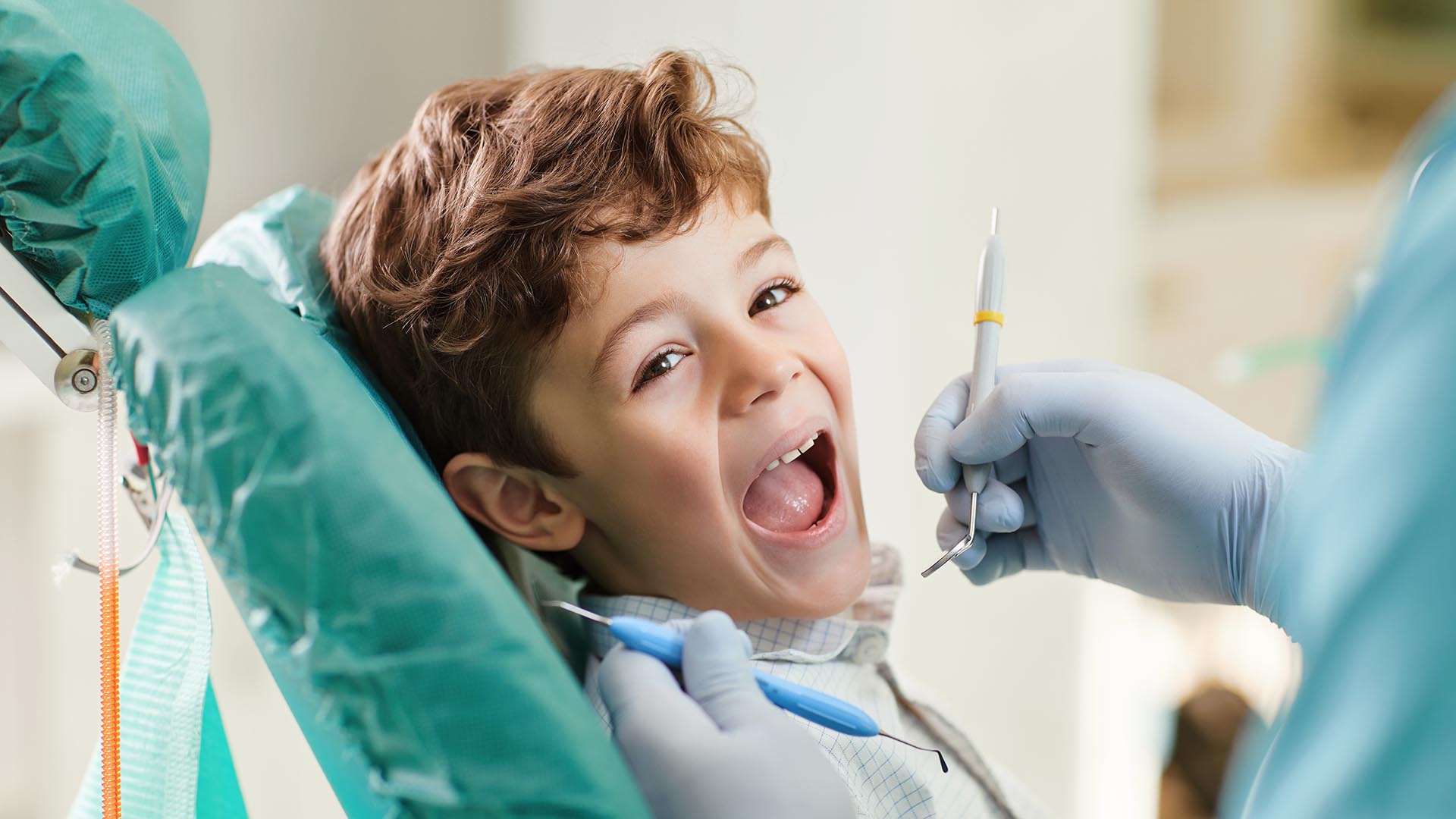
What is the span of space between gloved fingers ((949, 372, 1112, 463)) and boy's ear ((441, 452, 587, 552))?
1.15 feet

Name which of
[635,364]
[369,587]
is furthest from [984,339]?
[369,587]

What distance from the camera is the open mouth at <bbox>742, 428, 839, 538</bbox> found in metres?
0.97

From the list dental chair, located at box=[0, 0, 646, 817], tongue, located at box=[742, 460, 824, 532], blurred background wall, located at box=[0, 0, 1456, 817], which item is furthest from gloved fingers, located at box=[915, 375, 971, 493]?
blurred background wall, located at box=[0, 0, 1456, 817]

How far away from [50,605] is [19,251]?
5.27ft

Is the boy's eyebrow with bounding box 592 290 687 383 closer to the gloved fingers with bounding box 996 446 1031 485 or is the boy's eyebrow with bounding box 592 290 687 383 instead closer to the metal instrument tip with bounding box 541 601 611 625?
the metal instrument tip with bounding box 541 601 611 625

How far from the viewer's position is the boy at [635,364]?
2.97 ft

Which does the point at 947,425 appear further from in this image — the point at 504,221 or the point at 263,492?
the point at 263,492

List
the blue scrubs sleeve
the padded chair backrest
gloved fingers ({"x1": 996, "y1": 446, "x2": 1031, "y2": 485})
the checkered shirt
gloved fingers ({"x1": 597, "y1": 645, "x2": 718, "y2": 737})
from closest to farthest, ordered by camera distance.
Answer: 1. the blue scrubs sleeve
2. the padded chair backrest
3. gloved fingers ({"x1": 597, "y1": 645, "x2": 718, "y2": 737})
4. the checkered shirt
5. gloved fingers ({"x1": 996, "y1": 446, "x2": 1031, "y2": 485})

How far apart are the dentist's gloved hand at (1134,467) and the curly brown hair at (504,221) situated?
0.30 meters

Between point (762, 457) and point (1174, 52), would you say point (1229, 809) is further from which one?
point (1174, 52)

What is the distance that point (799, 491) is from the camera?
100 cm

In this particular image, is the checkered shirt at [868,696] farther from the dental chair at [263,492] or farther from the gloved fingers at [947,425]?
the dental chair at [263,492]

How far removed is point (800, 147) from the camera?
6.26ft

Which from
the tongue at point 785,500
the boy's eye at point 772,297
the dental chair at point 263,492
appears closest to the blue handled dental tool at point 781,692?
the dental chair at point 263,492
